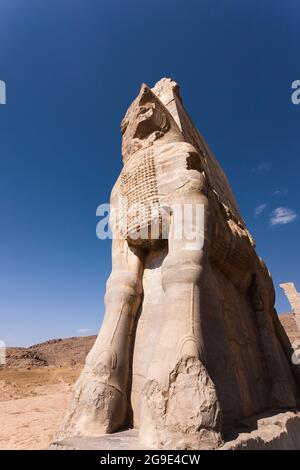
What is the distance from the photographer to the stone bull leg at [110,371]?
212 centimetres

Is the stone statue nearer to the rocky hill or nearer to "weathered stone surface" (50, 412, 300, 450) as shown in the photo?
"weathered stone surface" (50, 412, 300, 450)

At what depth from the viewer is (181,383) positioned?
1.80 meters

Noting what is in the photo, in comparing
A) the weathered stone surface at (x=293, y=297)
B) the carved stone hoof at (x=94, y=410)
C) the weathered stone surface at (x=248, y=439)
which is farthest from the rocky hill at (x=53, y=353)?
the weathered stone surface at (x=248, y=439)

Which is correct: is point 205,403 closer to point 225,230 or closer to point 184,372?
point 184,372

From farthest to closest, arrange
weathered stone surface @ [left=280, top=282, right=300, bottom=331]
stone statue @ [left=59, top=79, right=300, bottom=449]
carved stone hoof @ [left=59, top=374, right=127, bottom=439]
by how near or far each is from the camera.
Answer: weathered stone surface @ [left=280, top=282, right=300, bottom=331] < carved stone hoof @ [left=59, top=374, right=127, bottom=439] < stone statue @ [left=59, top=79, right=300, bottom=449]

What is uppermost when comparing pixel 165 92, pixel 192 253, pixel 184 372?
pixel 165 92

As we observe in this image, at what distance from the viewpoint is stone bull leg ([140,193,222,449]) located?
1634mm

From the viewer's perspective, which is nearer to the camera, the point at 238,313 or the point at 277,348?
the point at 238,313

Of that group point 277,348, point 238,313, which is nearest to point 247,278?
point 238,313

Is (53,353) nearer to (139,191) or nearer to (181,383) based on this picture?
(139,191)

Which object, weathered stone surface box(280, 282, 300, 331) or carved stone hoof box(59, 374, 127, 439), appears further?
weathered stone surface box(280, 282, 300, 331)

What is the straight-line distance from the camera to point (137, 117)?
379 cm

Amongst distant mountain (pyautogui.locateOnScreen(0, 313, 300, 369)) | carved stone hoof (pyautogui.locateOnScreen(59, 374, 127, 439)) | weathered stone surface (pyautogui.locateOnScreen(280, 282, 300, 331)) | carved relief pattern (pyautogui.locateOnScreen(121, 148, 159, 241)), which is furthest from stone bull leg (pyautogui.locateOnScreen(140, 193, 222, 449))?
distant mountain (pyautogui.locateOnScreen(0, 313, 300, 369))

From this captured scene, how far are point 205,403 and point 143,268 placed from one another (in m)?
1.59
